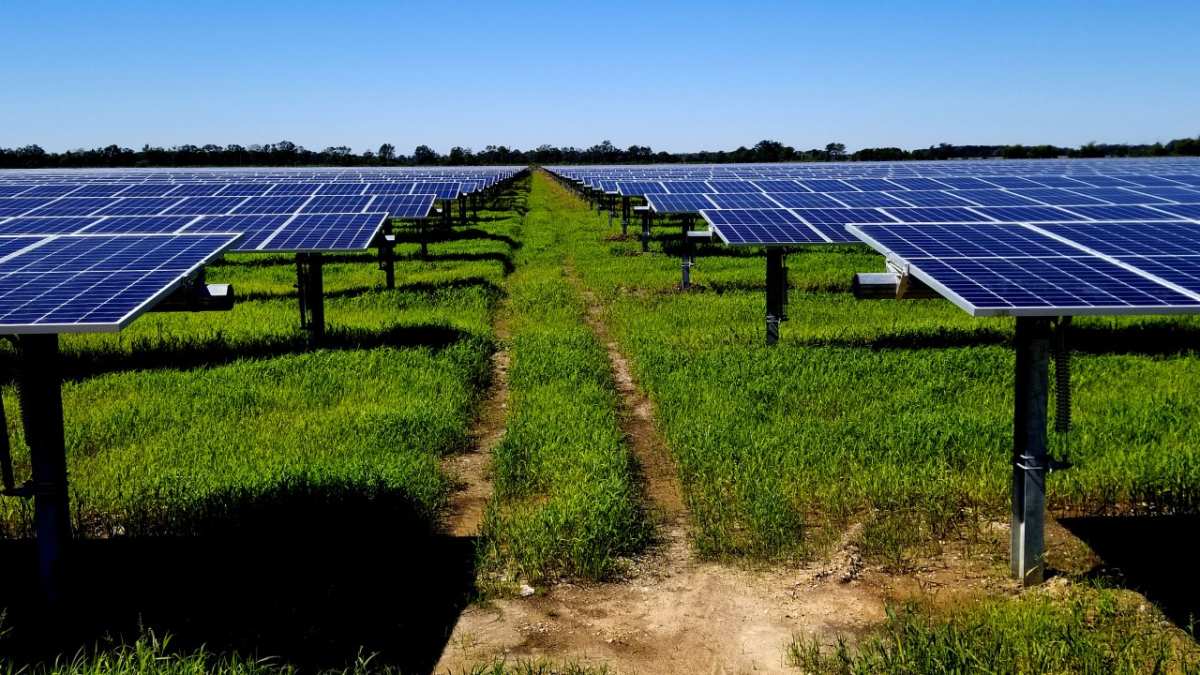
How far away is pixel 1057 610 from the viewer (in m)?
6.38

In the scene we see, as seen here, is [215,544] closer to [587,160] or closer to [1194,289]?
[1194,289]

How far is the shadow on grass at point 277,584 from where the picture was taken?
6.21 meters

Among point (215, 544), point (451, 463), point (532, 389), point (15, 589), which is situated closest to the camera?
point (15, 589)

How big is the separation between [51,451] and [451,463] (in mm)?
4088

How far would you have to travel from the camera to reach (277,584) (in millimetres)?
7035

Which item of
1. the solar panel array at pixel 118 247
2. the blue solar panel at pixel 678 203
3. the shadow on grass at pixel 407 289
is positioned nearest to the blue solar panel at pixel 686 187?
the blue solar panel at pixel 678 203

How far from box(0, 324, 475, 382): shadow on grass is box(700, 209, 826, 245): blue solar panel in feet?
15.4

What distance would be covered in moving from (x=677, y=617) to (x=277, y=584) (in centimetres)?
293

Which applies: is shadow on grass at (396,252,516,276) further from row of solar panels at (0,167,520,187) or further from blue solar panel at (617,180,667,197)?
row of solar panels at (0,167,520,187)

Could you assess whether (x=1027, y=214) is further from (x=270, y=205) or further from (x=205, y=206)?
(x=205, y=206)

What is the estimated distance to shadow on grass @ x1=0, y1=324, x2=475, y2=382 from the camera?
14.3m

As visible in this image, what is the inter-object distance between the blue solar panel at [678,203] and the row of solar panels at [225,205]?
19.9 ft

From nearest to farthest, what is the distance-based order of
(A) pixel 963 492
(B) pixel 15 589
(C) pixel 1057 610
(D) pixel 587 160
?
(C) pixel 1057 610 < (B) pixel 15 589 < (A) pixel 963 492 < (D) pixel 587 160

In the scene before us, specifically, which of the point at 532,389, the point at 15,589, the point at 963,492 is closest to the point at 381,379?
the point at 532,389
